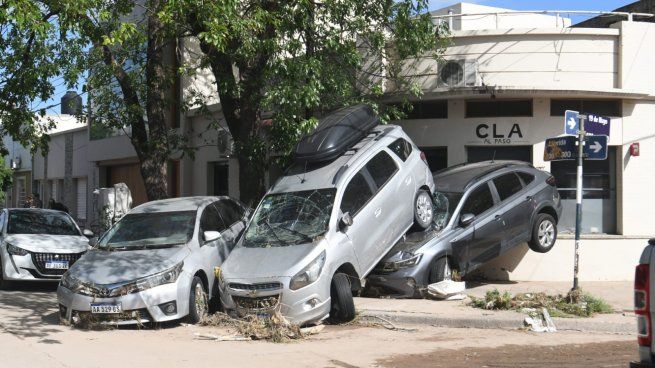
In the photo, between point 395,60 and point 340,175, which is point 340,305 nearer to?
point 340,175

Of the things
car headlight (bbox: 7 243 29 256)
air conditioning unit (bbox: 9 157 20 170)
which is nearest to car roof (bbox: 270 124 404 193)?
car headlight (bbox: 7 243 29 256)

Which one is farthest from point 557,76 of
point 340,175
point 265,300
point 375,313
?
point 265,300

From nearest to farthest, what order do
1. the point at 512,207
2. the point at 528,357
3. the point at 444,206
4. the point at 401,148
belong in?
1. the point at 528,357
2. the point at 401,148
3. the point at 444,206
4. the point at 512,207

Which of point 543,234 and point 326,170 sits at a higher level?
point 326,170

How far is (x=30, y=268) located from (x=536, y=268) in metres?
9.61

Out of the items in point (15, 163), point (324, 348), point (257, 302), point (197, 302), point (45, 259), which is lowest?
point (324, 348)

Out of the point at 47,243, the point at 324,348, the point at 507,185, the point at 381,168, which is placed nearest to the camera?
the point at 324,348

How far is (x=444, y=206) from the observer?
12180 millimetres

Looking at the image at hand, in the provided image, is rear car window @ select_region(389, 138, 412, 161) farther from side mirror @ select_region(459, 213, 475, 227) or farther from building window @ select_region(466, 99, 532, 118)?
building window @ select_region(466, 99, 532, 118)

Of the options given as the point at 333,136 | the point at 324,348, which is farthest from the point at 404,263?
the point at 324,348

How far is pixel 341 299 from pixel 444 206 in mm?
3340

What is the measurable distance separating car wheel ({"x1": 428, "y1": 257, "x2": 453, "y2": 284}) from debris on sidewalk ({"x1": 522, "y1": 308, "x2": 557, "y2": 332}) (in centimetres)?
185

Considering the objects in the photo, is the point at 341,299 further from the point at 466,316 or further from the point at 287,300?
the point at 466,316

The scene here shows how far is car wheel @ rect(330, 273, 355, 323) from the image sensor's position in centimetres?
967
